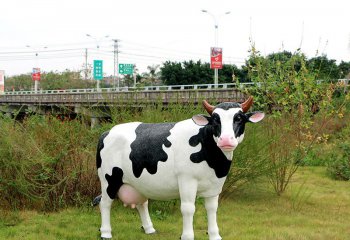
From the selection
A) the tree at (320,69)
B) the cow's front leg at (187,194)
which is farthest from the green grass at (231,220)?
the tree at (320,69)

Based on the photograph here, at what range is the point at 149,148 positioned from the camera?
4.89m

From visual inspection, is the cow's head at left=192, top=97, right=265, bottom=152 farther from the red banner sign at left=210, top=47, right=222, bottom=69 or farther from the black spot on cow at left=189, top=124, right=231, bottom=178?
the red banner sign at left=210, top=47, right=222, bottom=69

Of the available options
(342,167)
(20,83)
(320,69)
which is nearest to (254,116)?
(342,167)

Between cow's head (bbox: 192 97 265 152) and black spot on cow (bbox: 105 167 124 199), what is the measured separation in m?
1.15

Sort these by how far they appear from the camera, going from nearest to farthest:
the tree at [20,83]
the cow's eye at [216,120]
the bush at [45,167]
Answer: the cow's eye at [216,120], the bush at [45,167], the tree at [20,83]

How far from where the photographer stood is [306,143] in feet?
30.9

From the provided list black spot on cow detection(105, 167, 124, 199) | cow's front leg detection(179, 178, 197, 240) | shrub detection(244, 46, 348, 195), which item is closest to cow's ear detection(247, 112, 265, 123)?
cow's front leg detection(179, 178, 197, 240)

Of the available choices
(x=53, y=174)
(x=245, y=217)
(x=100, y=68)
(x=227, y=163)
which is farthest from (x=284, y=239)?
(x=100, y=68)

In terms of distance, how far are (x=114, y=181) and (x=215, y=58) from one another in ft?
87.5

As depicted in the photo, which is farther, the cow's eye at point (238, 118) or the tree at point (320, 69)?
the tree at point (320, 69)

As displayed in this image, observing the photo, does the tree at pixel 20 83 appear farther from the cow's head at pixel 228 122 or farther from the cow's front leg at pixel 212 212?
the cow's head at pixel 228 122

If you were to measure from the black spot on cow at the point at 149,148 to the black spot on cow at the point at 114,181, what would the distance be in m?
0.24

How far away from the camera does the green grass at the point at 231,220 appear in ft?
19.0

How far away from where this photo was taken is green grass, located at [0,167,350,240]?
578 cm
